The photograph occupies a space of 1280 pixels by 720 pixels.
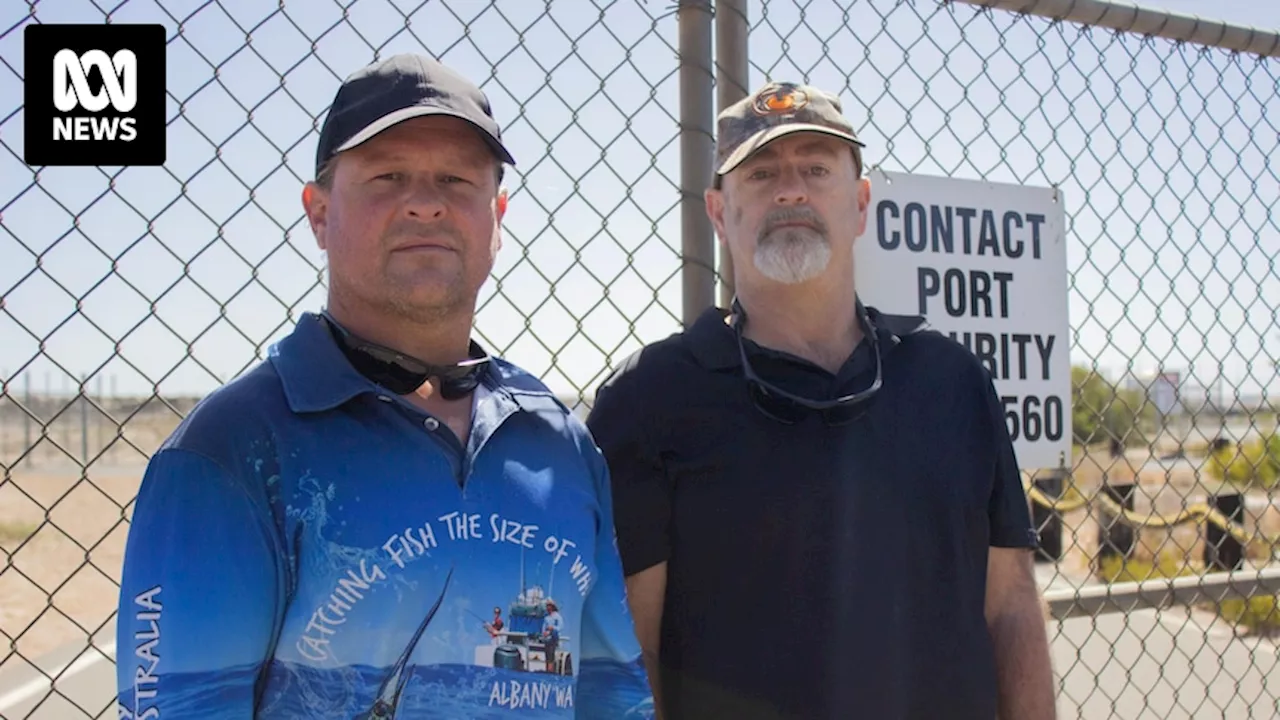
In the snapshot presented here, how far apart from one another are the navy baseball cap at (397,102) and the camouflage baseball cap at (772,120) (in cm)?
71

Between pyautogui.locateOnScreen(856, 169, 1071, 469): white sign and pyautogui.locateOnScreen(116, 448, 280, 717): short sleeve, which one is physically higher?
pyautogui.locateOnScreen(856, 169, 1071, 469): white sign

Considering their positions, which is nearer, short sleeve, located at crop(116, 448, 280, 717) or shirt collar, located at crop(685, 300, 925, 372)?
short sleeve, located at crop(116, 448, 280, 717)

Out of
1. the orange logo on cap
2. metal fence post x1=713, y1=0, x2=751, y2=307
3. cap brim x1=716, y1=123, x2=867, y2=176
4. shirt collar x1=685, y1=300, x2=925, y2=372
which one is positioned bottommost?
shirt collar x1=685, y1=300, x2=925, y2=372

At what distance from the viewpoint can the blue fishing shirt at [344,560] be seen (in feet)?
3.92

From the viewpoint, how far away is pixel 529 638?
55.7 inches

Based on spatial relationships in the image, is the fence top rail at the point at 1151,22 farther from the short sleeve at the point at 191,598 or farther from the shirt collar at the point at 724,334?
the short sleeve at the point at 191,598

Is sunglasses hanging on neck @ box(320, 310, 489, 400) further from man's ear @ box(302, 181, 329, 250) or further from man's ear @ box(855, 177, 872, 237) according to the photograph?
man's ear @ box(855, 177, 872, 237)

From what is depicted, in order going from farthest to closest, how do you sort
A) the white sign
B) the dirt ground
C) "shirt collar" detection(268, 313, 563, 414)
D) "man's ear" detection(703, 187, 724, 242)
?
the dirt ground, the white sign, "man's ear" detection(703, 187, 724, 242), "shirt collar" detection(268, 313, 563, 414)

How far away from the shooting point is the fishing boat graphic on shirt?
1.38 meters

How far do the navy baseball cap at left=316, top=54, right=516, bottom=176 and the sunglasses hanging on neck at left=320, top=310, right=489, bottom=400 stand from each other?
29 cm

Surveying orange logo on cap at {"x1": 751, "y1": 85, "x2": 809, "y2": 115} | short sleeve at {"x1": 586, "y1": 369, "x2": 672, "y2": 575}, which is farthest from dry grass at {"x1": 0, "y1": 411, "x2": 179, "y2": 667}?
orange logo on cap at {"x1": 751, "y1": 85, "x2": 809, "y2": 115}

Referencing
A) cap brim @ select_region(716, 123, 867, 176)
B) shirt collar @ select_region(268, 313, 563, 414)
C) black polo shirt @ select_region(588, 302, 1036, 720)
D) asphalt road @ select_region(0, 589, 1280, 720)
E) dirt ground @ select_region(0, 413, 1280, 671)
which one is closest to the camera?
shirt collar @ select_region(268, 313, 563, 414)

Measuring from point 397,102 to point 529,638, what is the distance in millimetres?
843

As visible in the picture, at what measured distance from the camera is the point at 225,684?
3.90ft
